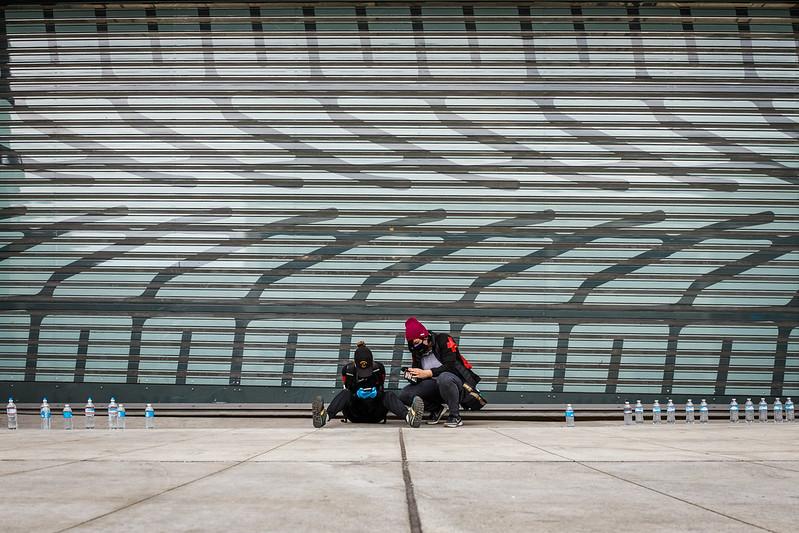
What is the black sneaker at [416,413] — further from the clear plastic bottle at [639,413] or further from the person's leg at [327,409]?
the clear plastic bottle at [639,413]

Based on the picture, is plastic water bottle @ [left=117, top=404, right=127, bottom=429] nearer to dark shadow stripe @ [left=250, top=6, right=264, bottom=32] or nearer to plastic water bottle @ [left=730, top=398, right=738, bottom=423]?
dark shadow stripe @ [left=250, top=6, right=264, bottom=32]

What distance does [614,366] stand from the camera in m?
9.74

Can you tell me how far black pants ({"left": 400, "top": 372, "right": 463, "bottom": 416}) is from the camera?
771 cm

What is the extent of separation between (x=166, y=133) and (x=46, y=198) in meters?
2.00

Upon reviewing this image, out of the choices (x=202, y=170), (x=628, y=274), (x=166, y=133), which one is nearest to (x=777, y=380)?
(x=628, y=274)

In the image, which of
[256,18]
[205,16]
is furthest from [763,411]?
[205,16]

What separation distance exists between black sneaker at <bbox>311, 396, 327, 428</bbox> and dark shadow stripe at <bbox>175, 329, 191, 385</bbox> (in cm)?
302

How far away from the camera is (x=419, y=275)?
9891 millimetres

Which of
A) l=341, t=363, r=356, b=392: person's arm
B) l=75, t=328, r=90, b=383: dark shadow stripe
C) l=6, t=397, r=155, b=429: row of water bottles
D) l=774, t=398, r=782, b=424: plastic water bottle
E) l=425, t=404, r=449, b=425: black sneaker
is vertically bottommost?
l=774, t=398, r=782, b=424: plastic water bottle

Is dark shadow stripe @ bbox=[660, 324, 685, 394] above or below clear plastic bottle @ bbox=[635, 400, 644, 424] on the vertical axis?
above

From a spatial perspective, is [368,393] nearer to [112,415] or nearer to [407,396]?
[407,396]

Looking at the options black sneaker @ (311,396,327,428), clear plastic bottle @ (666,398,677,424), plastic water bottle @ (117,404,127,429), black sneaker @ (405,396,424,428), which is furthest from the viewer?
clear plastic bottle @ (666,398,677,424)

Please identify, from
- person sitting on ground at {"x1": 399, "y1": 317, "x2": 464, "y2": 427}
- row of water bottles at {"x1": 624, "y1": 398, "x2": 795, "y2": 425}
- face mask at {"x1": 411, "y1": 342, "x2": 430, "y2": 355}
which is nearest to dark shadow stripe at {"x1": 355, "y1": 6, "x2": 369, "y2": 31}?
person sitting on ground at {"x1": 399, "y1": 317, "x2": 464, "y2": 427}

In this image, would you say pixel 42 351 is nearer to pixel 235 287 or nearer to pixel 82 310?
pixel 82 310
